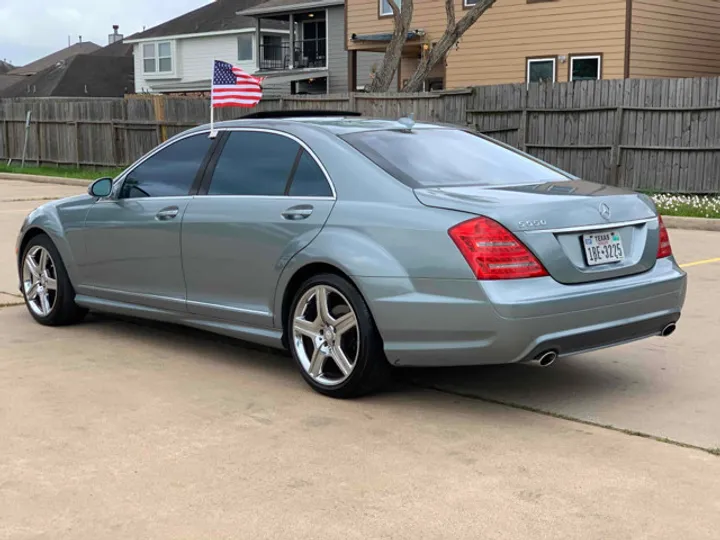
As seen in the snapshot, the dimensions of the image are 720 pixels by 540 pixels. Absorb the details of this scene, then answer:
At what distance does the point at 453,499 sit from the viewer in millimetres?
3805

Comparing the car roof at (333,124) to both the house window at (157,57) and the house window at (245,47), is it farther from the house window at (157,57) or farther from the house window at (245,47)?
the house window at (157,57)

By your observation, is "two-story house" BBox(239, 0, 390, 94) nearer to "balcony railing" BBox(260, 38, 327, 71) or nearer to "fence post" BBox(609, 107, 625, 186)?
"balcony railing" BBox(260, 38, 327, 71)

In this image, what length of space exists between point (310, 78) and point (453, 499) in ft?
118

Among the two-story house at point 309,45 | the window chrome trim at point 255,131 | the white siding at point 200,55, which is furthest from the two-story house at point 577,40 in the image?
the white siding at point 200,55

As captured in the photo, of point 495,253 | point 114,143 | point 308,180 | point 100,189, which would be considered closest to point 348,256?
point 308,180

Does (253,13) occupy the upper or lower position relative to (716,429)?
upper

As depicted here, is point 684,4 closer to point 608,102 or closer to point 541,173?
point 608,102

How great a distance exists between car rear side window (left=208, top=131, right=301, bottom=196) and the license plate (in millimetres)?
1758

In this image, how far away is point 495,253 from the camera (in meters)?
4.63

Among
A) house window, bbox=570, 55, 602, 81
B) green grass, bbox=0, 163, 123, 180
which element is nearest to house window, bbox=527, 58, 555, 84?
house window, bbox=570, 55, 602, 81

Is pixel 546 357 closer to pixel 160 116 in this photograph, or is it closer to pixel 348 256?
pixel 348 256

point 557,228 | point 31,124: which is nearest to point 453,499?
point 557,228

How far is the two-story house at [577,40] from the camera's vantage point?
21656mm

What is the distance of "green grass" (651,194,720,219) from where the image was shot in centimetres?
1424
